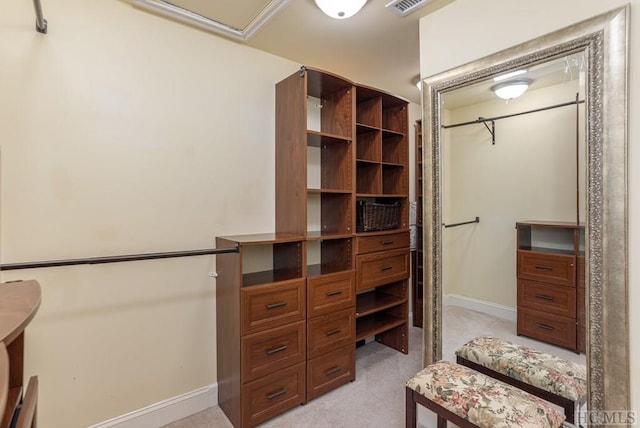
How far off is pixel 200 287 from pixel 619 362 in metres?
2.22

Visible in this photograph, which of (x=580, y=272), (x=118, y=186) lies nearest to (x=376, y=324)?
(x=580, y=272)

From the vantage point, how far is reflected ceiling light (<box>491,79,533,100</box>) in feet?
5.14

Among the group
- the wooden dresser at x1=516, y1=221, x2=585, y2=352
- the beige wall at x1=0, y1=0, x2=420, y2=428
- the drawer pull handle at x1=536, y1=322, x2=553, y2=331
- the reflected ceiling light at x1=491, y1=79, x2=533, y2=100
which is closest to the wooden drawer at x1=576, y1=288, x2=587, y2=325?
the wooden dresser at x1=516, y1=221, x2=585, y2=352

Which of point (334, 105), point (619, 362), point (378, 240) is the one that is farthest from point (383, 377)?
point (334, 105)

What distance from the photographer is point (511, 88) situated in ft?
5.28

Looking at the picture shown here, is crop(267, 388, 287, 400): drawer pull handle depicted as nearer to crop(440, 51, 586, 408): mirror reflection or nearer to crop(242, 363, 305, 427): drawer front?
crop(242, 363, 305, 427): drawer front

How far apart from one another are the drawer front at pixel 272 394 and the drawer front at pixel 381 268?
812 mm

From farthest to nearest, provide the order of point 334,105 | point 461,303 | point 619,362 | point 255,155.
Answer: point 334,105, point 255,155, point 461,303, point 619,362

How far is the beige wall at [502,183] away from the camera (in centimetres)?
148

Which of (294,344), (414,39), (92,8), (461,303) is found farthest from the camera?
(414,39)

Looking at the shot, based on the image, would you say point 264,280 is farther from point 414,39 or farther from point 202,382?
point 414,39

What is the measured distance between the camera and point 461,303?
1896 millimetres

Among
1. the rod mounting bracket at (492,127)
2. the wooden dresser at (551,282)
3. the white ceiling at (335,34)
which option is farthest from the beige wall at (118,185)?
the wooden dresser at (551,282)

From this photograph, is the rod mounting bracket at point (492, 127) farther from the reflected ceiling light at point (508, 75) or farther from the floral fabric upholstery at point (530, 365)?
the floral fabric upholstery at point (530, 365)
